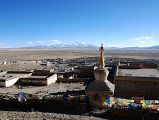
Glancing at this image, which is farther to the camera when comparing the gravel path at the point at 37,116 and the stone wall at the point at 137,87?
the stone wall at the point at 137,87

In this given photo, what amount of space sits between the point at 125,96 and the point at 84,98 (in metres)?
7.06

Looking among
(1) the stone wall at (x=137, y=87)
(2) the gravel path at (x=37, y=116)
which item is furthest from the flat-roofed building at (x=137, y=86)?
(2) the gravel path at (x=37, y=116)

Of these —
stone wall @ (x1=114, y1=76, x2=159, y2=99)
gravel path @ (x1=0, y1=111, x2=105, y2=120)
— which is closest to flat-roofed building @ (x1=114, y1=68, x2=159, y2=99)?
stone wall @ (x1=114, y1=76, x2=159, y2=99)

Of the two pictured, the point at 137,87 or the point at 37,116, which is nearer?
the point at 37,116

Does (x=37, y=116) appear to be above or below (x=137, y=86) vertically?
below

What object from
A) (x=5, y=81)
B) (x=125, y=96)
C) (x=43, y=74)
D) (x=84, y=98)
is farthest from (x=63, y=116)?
(x=43, y=74)

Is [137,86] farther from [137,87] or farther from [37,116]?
[37,116]

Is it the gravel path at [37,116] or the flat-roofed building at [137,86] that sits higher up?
the flat-roofed building at [137,86]

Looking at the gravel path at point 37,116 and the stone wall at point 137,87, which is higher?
the stone wall at point 137,87

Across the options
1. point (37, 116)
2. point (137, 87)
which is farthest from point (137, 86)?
point (37, 116)

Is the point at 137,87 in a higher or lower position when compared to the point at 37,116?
higher

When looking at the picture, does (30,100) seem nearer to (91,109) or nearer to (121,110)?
(91,109)

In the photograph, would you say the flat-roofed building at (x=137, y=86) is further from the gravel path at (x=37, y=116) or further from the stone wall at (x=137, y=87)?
the gravel path at (x=37, y=116)

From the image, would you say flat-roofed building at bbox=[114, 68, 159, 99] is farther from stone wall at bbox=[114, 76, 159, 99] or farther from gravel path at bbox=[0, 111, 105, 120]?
gravel path at bbox=[0, 111, 105, 120]
